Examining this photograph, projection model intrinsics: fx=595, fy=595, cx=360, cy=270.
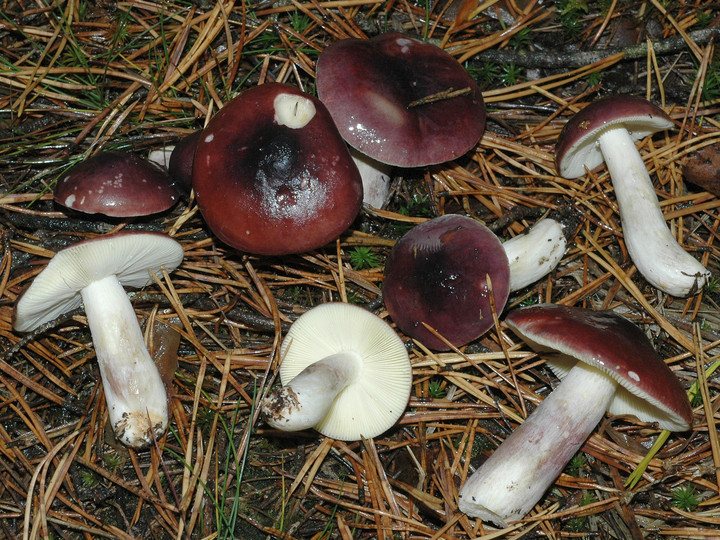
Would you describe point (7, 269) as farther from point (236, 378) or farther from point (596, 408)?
point (596, 408)

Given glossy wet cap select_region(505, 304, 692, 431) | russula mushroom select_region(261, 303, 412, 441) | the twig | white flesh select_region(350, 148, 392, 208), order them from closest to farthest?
1. glossy wet cap select_region(505, 304, 692, 431)
2. russula mushroom select_region(261, 303, 412, 441)
3. white flesh select_region(350, 148, 392, 208)
4. the twig

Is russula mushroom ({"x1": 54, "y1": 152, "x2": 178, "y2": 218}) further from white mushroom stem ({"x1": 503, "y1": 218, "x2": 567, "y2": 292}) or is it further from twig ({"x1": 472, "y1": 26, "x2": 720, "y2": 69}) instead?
twig ({"x1": 472, "y1": 26, "x2": 720, "y2": 69})

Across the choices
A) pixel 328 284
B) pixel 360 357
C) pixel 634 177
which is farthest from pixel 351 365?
pixel 634 177

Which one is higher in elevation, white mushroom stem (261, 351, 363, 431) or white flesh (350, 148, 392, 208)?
white flesh (350, 148, 392, 208)

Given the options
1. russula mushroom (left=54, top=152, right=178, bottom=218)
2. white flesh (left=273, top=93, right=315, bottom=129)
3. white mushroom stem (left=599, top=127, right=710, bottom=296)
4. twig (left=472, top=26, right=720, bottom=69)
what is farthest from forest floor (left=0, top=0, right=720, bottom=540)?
white flesh (left=273, top=93, right=315, bottom=129)

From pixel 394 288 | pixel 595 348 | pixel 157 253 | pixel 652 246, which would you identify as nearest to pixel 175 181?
pixel 157 253

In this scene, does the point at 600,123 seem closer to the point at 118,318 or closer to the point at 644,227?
the point at 644,227

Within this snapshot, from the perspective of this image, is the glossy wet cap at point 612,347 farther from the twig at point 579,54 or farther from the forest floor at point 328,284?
→ the twig at point 579,54
